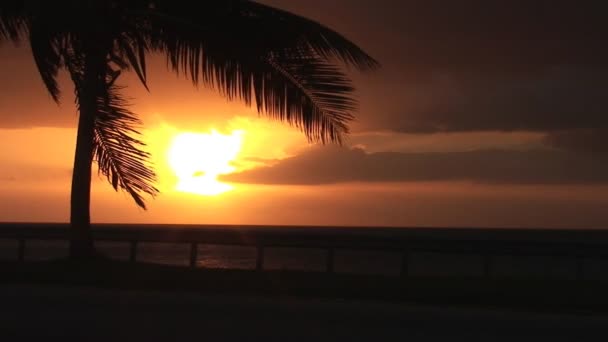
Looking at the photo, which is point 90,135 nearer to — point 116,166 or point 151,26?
point 116,166

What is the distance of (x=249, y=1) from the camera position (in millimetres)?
16422

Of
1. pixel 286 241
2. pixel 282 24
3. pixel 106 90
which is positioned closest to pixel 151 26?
pixel 106 90

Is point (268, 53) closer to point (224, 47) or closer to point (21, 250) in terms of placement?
point (224, 47)

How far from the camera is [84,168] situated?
57.4 feet

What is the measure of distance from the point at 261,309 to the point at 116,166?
660 cm

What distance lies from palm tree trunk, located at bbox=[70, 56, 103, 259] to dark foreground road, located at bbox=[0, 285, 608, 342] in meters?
3.81

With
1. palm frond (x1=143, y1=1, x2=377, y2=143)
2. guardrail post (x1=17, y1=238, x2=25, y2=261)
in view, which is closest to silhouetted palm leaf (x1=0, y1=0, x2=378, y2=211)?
palm frond (x1=143, y1=1, x2=377, y2=143)

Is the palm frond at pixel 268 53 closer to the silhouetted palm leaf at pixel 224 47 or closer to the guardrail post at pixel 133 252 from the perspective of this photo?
the silhouetted palm leaf at pixel 224 47

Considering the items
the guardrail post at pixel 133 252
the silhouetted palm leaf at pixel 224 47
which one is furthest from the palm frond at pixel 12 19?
the guardrail post at pixel 133 252

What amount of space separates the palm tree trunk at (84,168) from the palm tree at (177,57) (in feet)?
0.07

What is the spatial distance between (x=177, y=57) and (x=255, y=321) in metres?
7.36

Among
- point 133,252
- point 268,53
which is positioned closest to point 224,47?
point 268,53

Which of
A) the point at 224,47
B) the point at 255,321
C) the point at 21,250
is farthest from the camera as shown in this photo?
the point at 21,250

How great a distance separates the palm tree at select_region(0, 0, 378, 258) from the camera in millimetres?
16109
